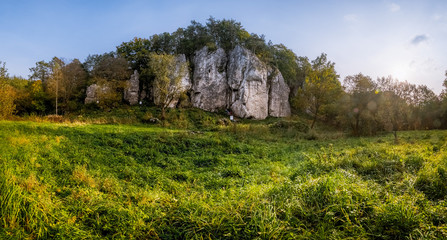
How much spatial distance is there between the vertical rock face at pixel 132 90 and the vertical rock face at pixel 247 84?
17150mm

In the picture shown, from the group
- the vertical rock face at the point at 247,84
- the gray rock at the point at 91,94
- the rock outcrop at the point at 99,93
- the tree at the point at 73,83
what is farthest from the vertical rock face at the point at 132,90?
the vertical rock face at the point at 247,84

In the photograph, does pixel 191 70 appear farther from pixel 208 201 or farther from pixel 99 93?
pixel 208 201

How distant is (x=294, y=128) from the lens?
81.9 ft

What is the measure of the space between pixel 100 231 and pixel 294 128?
77.6ft

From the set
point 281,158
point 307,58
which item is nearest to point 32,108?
point 281,158

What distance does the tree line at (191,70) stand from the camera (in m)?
22.8

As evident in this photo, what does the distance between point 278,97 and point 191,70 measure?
742 inches

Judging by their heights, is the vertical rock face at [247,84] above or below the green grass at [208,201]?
above

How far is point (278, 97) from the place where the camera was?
1726 inches

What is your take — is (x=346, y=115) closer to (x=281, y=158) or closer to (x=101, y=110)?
(x=281, y=158)

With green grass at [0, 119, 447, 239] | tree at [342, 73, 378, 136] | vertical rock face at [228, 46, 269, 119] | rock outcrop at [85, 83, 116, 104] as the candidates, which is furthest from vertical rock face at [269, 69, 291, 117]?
green grass at [0, 119, 447, 239]

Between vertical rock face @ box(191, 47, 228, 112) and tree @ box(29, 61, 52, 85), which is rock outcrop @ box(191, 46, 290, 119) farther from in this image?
tree @ box(29, 61, 52, 85)

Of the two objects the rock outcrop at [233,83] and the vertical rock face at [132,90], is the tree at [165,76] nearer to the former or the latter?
the rock outcrop at [233,83]

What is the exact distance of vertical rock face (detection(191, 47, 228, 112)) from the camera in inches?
1516
